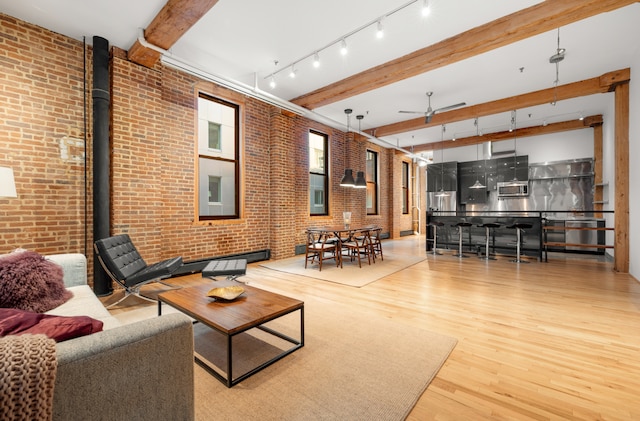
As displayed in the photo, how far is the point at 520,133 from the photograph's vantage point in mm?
8562

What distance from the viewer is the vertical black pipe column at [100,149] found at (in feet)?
12.3

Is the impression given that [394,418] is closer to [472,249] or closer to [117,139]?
[117,139]

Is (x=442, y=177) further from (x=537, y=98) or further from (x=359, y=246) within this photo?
(x=359, y=246)

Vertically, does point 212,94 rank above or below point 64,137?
above

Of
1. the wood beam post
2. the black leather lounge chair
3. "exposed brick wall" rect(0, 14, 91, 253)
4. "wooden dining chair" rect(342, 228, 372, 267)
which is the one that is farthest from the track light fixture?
the wood beam post

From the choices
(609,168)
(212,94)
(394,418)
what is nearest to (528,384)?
(394,418)

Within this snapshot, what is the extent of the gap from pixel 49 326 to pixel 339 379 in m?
1.60

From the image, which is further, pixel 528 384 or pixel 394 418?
pixel 528 384

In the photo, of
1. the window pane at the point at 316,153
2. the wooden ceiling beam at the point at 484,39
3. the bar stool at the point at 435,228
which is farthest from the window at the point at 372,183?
the wooden ceiling beam at the point at 484,39

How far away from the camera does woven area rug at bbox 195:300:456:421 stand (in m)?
1.62

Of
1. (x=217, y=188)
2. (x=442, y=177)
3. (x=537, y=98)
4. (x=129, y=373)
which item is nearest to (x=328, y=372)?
(x=129, y=373)

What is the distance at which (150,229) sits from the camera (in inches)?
169

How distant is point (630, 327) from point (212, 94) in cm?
656

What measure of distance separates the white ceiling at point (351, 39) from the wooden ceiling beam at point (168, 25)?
136 millimetres
